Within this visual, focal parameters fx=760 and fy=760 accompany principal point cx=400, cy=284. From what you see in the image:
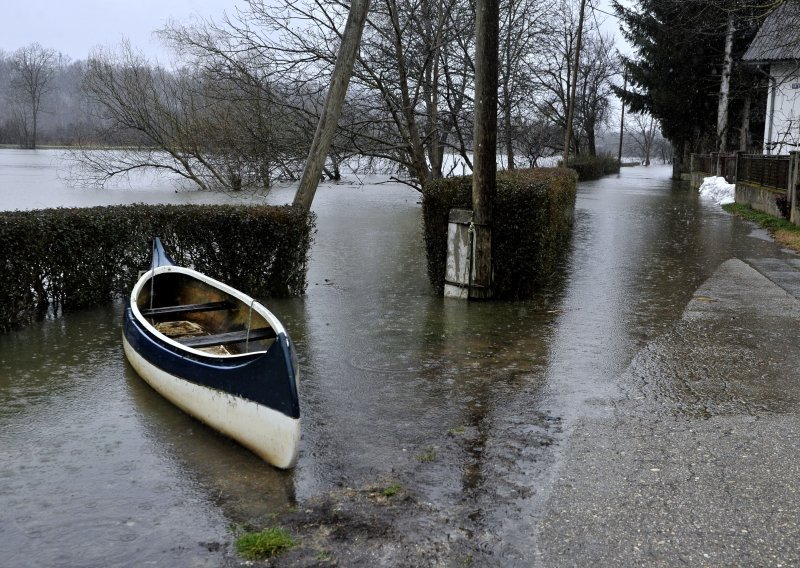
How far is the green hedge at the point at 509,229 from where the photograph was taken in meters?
10.6

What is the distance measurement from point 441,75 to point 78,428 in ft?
55.4

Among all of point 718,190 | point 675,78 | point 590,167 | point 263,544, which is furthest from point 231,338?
point 590,167

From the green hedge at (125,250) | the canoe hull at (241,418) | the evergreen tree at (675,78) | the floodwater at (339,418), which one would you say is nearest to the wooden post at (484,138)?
the floodwater at (339,418)

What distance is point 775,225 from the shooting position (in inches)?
771

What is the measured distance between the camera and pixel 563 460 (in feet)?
17.3

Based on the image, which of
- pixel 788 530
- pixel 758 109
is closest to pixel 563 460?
pixel 788 530

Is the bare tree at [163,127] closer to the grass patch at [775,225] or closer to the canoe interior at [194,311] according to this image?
the canoe interior at [194,311]

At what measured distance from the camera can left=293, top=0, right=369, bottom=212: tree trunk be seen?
40.5 ft

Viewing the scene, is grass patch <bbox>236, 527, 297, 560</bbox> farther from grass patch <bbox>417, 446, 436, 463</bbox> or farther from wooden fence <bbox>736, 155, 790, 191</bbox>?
wooden fence <bbox>736, 155, 790, 191</bbox>

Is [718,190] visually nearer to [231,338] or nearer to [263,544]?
[231,338]

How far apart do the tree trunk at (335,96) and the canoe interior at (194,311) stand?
3.61m

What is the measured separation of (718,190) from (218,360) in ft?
99.1

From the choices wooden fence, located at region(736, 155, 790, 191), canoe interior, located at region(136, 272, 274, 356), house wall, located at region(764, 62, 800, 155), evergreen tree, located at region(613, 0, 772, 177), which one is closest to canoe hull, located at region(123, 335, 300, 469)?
canoe interior, located at region(136, 272, 274, 356)

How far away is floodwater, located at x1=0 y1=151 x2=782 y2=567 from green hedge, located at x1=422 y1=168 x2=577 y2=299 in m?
0.40
